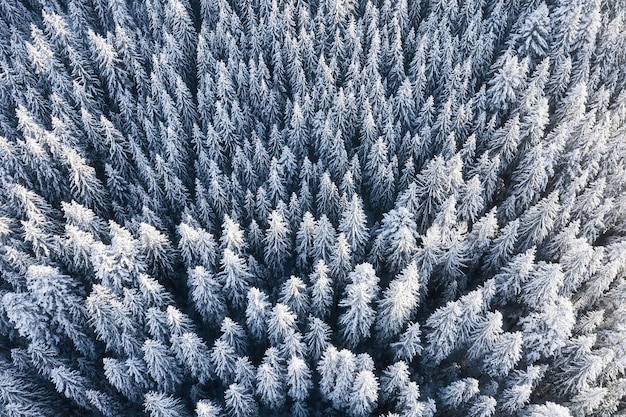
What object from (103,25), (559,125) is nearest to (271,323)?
(559,125)

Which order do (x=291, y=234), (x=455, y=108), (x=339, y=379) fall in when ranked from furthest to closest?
(x=455, y=108) → (x=291, y=234) → (x=339, y=379)

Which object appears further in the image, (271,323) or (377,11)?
(377,11)

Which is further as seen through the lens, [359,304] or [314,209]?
[314,209]

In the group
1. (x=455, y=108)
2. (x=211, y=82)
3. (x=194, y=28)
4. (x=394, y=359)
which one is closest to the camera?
(x=394, y=359)

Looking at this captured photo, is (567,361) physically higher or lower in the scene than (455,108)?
lower

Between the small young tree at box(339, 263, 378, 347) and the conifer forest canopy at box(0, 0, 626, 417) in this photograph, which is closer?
the small young tree at box(339, 263, 378, 347)

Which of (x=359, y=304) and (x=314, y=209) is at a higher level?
(x=314, y=209)

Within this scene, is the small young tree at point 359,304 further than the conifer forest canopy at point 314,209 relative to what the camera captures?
No

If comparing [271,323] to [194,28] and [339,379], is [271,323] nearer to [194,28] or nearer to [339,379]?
[339,379]
